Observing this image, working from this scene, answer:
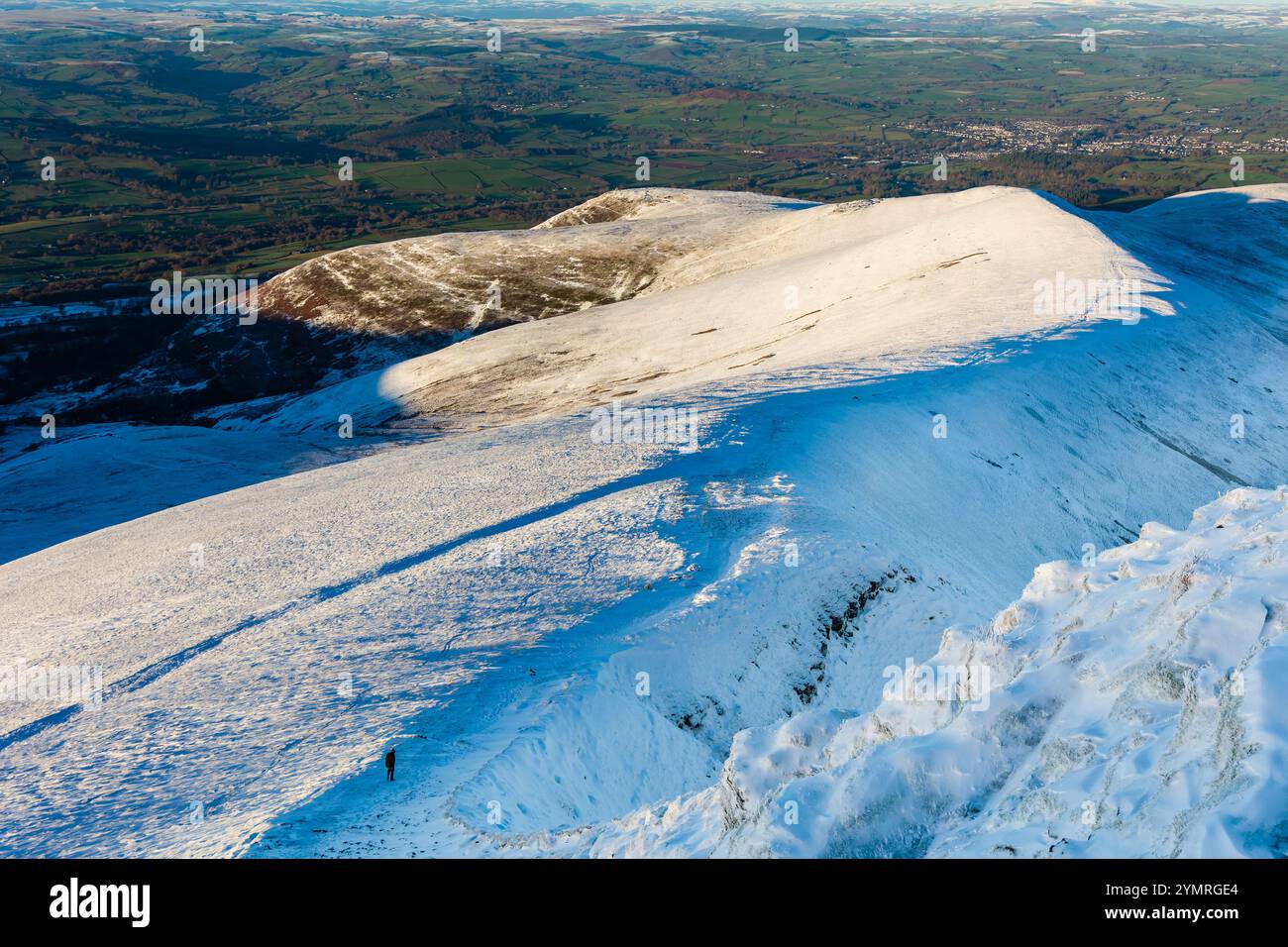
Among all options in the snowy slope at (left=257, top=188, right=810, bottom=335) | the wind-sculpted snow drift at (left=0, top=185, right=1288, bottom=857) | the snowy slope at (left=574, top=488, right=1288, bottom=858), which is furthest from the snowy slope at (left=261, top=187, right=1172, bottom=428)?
the snowy slope at (left=574, top=488, right=1288, bottom=858)

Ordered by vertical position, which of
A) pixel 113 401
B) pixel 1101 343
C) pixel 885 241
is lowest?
pixel 113 401

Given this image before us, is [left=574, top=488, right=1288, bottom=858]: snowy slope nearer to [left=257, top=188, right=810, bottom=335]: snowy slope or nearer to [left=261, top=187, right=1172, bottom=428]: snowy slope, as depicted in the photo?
A: [left=261, top=187, right=1172, bottom=428]: snowy slope

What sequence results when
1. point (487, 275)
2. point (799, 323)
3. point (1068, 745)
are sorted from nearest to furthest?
1. point (1068, 745)
2. point (799, 323)
3. point (487, 275)

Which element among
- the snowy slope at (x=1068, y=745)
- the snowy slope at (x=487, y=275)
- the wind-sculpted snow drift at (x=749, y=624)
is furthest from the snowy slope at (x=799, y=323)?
the snowy slope at (x=1068, y=745)

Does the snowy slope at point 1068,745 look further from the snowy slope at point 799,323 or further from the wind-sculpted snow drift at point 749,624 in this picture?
the snowy slope at point 799,323

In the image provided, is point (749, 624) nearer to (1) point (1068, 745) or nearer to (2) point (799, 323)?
(1) point (1068, 745)

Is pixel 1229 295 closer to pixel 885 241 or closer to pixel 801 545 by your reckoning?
pixel 885 241

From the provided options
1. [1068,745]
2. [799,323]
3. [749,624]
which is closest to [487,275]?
[799,323]
